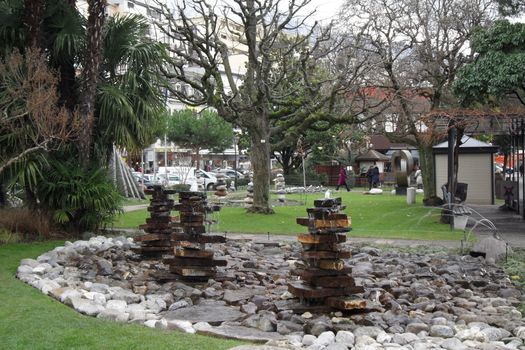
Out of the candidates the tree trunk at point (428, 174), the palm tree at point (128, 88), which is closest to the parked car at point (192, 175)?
the tree trunk at point (428, 174)

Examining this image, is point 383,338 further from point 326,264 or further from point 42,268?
point 42,268

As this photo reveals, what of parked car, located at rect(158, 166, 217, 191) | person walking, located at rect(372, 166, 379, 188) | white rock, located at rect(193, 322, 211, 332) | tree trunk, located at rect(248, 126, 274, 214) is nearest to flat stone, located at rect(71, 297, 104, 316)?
white rock, located at rect(193, 322, 211, 332)

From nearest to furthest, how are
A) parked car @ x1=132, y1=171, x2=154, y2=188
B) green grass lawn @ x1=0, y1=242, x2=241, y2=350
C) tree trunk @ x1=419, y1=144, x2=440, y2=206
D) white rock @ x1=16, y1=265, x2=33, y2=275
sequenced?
green grass lawn @ x1=0, y1=242, x2=241, y2=350 < white rock @ x1=16, y1=265, x2=33, y2=275 < tree trunk @ x1=419, y1=144, x2=440, y2=206 < parked car @ x1=132, y1=171, x2=154, y2=188

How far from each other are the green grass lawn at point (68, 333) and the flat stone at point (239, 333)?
24cm

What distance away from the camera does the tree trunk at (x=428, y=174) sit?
23.5 m

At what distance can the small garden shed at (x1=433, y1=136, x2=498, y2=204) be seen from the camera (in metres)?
26.0

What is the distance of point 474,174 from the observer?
2650cm

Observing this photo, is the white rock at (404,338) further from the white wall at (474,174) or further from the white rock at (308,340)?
the white wall at (474,174)

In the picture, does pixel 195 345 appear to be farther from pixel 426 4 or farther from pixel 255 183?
pixel 426 4

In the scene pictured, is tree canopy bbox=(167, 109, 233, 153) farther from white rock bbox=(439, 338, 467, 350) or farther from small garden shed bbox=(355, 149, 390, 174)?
white rock bbox=(439, 338, 467, 350)

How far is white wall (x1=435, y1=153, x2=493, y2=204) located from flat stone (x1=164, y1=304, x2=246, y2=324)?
19633 mm

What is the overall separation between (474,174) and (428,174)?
366 centimetres

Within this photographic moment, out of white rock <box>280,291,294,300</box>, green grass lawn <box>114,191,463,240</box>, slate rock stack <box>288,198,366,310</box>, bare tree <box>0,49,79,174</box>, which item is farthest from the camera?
green grass lawn <box>114,191,463,240</box>

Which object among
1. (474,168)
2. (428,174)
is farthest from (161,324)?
(474,168)
